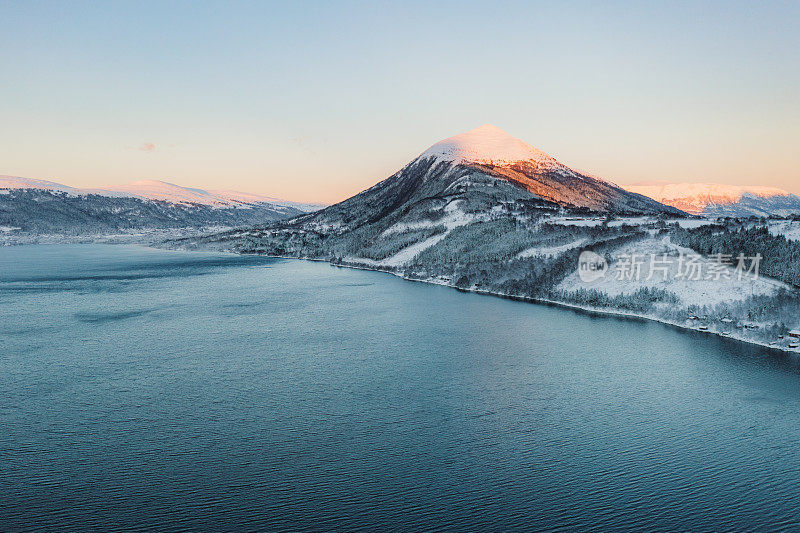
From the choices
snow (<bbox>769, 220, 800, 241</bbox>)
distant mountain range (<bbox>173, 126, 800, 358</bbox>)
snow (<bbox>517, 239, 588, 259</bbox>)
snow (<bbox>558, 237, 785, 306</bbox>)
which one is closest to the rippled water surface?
distant mountain range (<bbox>173, 126, 800, 358</bbox>)

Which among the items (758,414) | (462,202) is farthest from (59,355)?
(462,202)

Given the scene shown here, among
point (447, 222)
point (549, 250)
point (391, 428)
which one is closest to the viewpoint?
point (391, 428)

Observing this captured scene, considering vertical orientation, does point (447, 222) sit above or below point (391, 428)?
above

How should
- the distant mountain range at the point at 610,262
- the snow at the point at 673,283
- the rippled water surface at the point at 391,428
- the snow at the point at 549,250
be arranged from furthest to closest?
the snow at the point at 549,250
the snow at the point at 673,283
the distant mountain range at the point at 610,262
the rippled water surface at the point at 391,428

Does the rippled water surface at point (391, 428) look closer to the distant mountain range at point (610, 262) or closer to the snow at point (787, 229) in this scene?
the distant mountain range at point (610, 262)

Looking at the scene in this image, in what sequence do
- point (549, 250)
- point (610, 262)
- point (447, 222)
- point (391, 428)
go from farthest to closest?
point (447, 222)
point (549, 250)
point (610, 262)
point (391, 428)

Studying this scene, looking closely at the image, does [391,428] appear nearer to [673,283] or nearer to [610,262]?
[673,283]

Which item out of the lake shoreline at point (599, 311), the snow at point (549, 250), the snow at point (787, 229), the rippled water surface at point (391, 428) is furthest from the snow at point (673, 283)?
the snow at point (549, 250)

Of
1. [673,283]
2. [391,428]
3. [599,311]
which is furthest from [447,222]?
[391,428]
